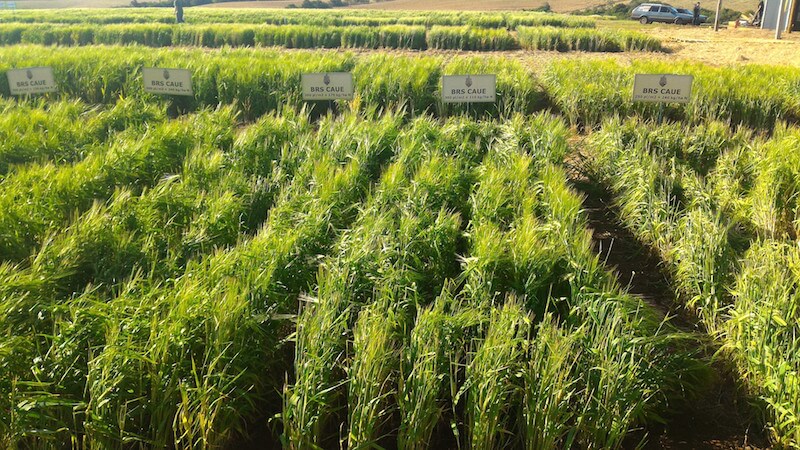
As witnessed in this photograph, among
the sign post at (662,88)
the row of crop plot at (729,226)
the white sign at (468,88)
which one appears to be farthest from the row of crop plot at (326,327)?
the sign post at (662,88)

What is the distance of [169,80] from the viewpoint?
26.3 ft

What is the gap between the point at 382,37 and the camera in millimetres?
16875

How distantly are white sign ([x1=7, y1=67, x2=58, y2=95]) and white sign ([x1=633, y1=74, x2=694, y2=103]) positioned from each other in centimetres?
727

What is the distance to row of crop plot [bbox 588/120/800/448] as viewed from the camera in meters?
2.95

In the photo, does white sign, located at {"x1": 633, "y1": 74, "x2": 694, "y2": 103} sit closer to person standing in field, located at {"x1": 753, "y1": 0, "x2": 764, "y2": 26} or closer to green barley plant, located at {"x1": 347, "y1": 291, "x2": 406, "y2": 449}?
green barley plant, located at {"x1": 347, "y1": 291, "x2": 406, "y2": 449}

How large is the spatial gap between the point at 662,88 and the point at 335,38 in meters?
11.2

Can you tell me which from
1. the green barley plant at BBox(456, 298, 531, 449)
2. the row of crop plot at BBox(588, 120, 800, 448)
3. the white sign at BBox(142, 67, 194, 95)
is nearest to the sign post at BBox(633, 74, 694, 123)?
the row of crop plot at BBox(588, 120, 800, 448)

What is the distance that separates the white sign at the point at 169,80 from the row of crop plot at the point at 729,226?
510 centimetres

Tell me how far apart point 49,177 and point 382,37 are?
1331 cm

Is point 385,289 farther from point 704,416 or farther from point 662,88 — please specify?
point 662,88

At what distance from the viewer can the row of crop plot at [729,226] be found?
2947 mm

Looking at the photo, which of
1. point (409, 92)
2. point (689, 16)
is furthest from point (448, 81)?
point (689, 16)

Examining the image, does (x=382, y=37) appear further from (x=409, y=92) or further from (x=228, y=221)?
(x=228, y=221)

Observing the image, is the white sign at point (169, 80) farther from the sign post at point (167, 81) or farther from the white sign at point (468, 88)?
the white sign at point (468, 88)
